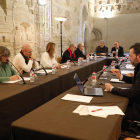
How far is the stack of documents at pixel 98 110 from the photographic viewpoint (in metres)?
1.44

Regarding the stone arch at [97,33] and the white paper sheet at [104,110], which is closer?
the white paper sheet at [104,110]

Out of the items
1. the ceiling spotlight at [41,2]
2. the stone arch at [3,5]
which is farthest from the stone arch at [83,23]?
the stone arch at [3,5]

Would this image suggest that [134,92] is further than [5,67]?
No

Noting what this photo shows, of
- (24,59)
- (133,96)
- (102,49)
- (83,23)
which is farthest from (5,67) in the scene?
(83,23)

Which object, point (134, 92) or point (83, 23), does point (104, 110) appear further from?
point (83, 23)

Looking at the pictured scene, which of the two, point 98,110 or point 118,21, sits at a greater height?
point 118,21

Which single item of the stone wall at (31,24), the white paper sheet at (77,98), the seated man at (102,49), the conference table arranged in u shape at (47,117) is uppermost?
the stone wall at (31,24)

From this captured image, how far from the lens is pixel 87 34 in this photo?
11.8 meters

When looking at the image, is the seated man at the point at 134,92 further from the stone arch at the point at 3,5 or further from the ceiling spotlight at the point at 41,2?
the ceiling spotlight at the point at 41,2

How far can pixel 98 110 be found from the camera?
151 cm

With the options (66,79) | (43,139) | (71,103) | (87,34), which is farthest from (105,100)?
(87,34)

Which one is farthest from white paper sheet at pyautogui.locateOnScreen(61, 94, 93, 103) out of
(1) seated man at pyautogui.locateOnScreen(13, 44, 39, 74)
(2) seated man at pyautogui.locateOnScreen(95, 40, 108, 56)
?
(2) seated man at pyautogui.locateOnScreen(95, 40, 108, 56)

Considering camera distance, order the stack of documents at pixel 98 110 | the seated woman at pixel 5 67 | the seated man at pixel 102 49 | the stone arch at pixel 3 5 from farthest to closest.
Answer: the seated man at pixel 102 49 < the stone arch at pixel 3 5 < the seated woman at pixel 5 67 < the stack of documents at pixel 98 110

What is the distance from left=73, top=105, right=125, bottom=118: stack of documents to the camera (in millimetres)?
1441
